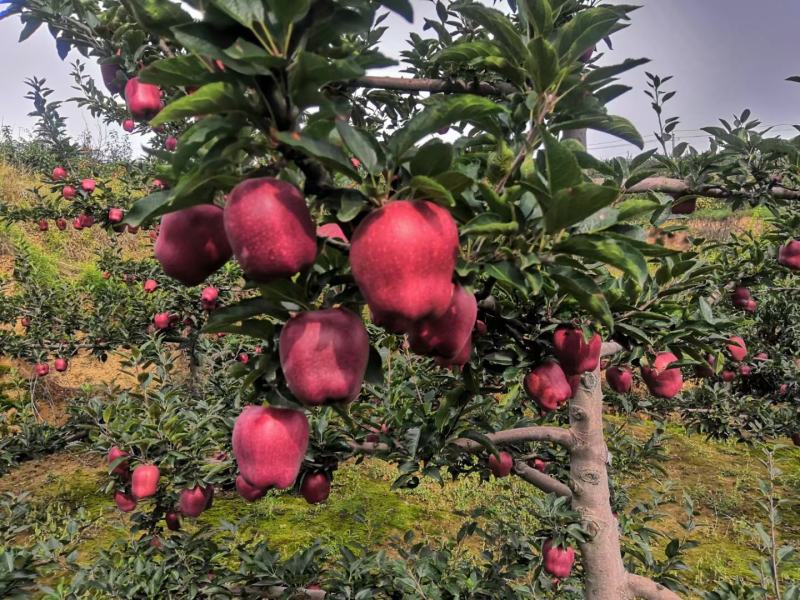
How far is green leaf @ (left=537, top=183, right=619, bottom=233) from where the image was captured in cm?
54

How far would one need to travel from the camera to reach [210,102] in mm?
486

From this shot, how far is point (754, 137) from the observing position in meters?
1.57

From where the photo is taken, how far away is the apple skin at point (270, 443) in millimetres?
791

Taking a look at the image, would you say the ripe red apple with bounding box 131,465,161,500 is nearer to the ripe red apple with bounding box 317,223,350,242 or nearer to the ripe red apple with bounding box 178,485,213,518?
the ripe red apple with bounding box 178,485,213,518

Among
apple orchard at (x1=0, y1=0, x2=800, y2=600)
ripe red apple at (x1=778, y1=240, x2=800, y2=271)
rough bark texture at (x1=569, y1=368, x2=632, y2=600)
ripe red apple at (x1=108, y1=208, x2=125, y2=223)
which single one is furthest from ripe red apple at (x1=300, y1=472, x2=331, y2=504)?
ripe red apple at (x1=108, y1=208, x2=125, y2=223)

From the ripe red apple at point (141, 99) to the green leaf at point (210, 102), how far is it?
1.05 meters

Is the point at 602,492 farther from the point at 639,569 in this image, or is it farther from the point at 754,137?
the point at 639,569

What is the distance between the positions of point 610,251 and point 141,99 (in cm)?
131

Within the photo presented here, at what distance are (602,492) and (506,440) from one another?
350mm

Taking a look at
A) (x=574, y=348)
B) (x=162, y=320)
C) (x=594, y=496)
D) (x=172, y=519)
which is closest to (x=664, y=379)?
(x=594, y=496)

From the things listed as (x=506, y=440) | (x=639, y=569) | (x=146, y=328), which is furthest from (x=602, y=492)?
(x=146, y=328)

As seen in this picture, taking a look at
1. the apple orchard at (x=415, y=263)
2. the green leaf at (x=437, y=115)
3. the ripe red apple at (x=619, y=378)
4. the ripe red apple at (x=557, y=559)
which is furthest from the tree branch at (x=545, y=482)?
the green leaf at (x=437, y=115)

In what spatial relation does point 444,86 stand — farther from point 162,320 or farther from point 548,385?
point 162,320

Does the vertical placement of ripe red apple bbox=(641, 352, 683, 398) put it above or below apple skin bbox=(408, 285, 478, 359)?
below
